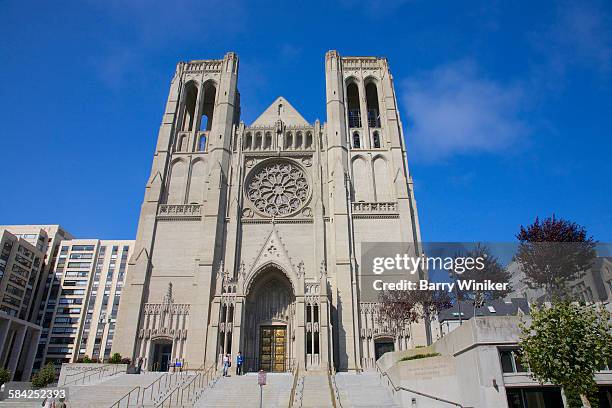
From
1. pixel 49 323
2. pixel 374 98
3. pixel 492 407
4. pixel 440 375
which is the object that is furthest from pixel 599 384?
pixel 49 323

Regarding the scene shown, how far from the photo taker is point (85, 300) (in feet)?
234

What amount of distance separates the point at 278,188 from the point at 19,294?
49105 mm

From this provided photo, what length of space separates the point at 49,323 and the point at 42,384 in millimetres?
54180

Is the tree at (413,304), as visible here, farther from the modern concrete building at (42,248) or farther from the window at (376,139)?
the modern concrete building at (42,248)

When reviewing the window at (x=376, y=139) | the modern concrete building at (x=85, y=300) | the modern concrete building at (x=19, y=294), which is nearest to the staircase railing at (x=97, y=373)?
the window at (x=376, y=139)

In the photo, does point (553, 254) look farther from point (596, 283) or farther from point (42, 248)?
point (42, 248)

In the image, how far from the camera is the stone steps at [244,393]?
58.4 feet

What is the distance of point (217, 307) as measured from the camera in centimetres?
2678

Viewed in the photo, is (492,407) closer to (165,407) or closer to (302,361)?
(165,407)

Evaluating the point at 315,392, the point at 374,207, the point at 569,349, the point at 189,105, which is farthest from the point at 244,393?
the point at 189,105

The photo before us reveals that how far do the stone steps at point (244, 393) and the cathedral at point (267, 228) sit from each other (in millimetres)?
4293

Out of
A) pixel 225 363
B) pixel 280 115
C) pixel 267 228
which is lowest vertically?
pixel 225 363

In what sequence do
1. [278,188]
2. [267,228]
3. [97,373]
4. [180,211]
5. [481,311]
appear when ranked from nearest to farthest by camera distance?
1. [97,373]
2. [267,228]
3. [180,211]
4. [278,188]
5. [481,311]

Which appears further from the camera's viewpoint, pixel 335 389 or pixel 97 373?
pixel 97 373
